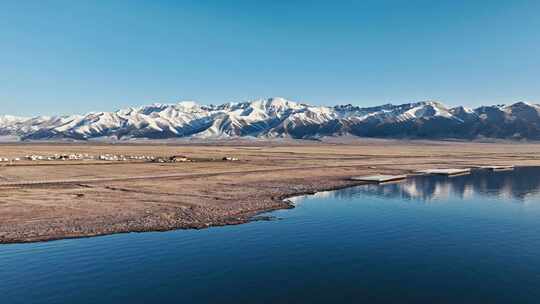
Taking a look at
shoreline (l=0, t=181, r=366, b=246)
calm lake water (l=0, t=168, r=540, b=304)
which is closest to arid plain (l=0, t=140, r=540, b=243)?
shoreline (l=0, t=181, r=366, b=246)

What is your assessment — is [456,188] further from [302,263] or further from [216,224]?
[302,263]

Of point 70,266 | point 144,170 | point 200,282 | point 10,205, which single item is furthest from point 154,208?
point 144,170

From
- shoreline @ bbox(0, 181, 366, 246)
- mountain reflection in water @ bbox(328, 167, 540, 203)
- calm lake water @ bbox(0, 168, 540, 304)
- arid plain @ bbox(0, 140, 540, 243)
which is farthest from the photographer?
mountain reflection in water @ bbox(328, 167, 540, 203)

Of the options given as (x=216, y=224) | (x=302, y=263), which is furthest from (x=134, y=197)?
(x=302, y=263)

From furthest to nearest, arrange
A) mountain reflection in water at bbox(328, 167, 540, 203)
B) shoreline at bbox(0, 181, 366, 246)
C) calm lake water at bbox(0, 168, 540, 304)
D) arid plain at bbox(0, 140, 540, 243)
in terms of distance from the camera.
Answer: mountain reflection in water at bbox(328, 167, 540, 203) → arid plain at bbox(0, 140, 540, 243) → shoreline at bbox(0, 181, 366, 246) → calm lake water at bbox(0, 168, 540, 304)

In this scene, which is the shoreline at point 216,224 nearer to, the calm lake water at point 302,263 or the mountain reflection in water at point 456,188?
the calm lake water at point 302,263

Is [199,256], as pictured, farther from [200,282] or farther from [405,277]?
[405,277]

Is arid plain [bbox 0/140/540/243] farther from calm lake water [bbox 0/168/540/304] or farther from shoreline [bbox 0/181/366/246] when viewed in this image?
calm lake water [bbox 0/168/540/304]
